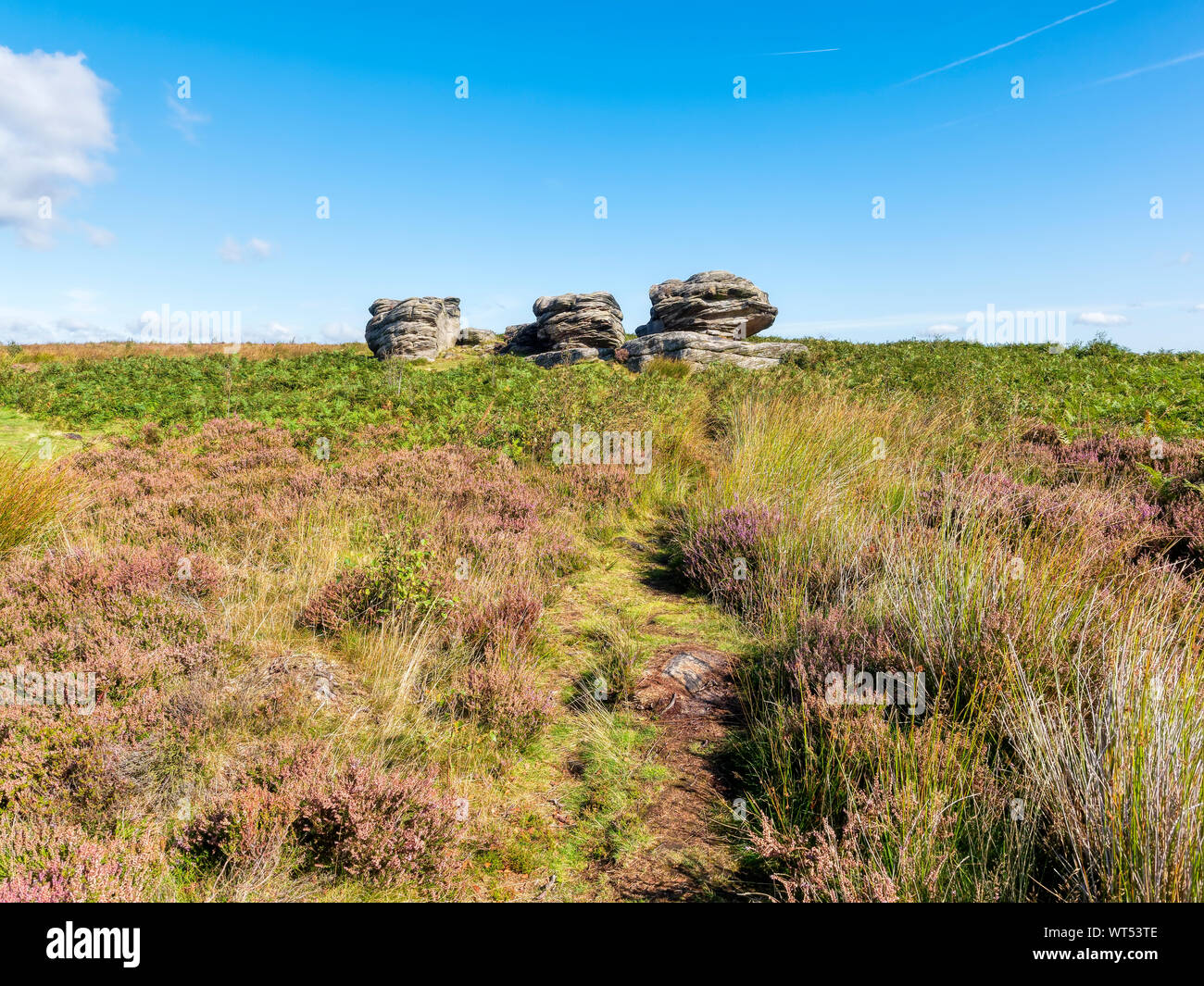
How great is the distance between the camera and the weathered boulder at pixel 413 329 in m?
25.5

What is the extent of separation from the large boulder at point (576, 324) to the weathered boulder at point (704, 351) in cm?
210

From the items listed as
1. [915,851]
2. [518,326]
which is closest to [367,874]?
[915,851]

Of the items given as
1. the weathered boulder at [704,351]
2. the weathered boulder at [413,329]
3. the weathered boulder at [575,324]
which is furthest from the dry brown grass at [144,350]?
the weathered boulder at [704,351]

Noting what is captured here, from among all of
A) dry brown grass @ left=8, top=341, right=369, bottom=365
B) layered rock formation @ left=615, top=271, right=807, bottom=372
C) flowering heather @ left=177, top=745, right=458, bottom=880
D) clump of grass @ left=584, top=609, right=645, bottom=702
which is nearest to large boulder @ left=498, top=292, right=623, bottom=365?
layered rock formation @ left=615, top=271, right=807, bottom=372

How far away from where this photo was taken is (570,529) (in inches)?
319

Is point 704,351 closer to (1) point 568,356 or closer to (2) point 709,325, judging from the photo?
(2) point 709,325

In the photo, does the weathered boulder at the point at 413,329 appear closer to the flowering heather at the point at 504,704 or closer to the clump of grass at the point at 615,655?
the clump of grass at the point at 615,655

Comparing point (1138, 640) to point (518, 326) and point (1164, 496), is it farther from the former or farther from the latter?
point (518, 326)

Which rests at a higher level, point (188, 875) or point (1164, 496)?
point (1164, 496)

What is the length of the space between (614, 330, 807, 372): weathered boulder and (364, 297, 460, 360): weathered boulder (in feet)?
28.0

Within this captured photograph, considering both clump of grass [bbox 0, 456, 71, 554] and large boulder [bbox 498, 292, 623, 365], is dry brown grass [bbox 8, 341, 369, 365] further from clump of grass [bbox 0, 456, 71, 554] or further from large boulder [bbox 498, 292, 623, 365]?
clump of grass [bbox 0, 456, 71, 554]
